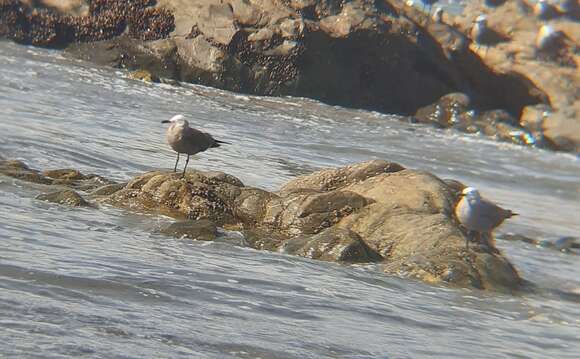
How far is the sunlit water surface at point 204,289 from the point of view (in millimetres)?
5645

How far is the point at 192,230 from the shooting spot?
8.98m

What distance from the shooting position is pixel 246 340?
5.81 metres

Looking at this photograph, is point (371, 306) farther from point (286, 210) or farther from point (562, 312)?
point (286, 210)

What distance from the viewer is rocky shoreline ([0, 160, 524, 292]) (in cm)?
895

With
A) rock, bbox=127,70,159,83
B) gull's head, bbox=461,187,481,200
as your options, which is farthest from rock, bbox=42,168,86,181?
rock, bbox=127,70,159,83

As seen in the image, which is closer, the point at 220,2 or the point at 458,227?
the point at 458,227

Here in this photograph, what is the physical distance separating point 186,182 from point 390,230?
1910 mm

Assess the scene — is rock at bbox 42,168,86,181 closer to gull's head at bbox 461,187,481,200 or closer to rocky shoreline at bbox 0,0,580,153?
gull's head at bbox 461,187,481,200

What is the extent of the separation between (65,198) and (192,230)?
4.01 feet

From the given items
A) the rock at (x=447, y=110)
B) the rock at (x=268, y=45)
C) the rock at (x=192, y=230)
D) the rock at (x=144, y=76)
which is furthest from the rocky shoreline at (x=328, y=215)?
the rock at (x=447, y=110)

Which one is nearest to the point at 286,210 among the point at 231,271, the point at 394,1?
the point at 231,271

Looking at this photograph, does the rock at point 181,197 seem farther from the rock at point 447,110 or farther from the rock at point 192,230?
the rock at point 447,110

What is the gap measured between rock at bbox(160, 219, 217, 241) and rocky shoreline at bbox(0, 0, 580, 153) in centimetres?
1415

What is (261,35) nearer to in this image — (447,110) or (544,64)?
(447,110)
